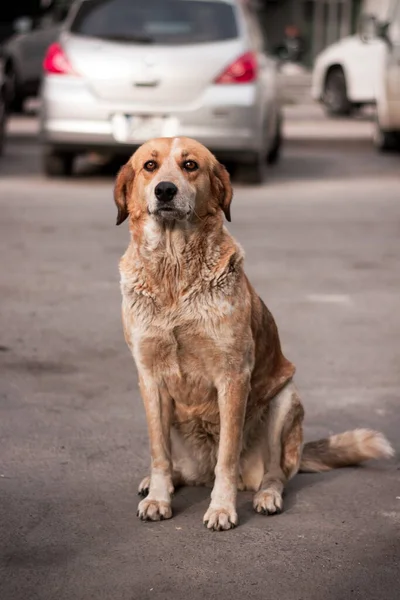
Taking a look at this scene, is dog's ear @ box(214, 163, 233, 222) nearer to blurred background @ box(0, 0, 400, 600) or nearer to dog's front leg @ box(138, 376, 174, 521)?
dog's front leg @ box(138, 376, 174, 521)

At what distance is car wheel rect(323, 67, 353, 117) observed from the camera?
75.3 ft

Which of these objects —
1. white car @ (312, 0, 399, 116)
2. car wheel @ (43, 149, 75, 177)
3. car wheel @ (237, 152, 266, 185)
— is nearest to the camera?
car wheel @ (237, 152, 266, 185)

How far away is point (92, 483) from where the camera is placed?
4.96 meters

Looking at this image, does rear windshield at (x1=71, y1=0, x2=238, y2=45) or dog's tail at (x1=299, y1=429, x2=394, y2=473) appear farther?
rear windshield at (x1=71, y1=0, x2=238, y2=45)

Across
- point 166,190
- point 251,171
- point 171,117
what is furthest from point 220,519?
point 251,171

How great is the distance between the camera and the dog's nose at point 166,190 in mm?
4477

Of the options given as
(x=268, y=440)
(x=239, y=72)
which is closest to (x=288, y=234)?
(x=239, y=72)

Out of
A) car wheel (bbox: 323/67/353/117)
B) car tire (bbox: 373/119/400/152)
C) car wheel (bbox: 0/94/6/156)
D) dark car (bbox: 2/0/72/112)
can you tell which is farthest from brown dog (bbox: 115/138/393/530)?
car wheel (bbox: 323/67/353/117)

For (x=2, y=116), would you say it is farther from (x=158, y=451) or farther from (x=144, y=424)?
(x=158, y=451)

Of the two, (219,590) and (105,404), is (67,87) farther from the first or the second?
(219,590)

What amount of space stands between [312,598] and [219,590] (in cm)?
28

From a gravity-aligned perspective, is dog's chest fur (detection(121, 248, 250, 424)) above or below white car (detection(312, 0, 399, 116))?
above

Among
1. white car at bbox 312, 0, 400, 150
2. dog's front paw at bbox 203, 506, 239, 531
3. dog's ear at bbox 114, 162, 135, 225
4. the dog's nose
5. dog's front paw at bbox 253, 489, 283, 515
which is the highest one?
the dog's nose

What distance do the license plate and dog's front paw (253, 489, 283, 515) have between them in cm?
866
